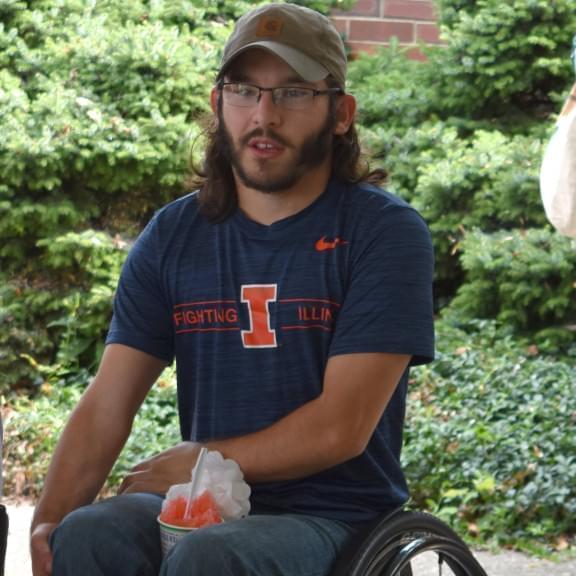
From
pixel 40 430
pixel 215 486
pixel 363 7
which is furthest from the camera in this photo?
pixel 363 7

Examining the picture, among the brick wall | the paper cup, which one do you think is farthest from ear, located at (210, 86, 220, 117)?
the brick wall

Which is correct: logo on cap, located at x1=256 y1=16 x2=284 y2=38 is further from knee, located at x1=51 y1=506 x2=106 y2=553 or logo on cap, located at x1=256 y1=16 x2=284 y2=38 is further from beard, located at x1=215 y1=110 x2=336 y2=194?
knee, located at x1=51 y1=506 x2=106 y2=553

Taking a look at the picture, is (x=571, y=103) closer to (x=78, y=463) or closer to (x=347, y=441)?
(x=347, y=441)

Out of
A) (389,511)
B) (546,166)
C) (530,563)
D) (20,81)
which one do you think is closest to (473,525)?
(530,563)

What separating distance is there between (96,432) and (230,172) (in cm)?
64

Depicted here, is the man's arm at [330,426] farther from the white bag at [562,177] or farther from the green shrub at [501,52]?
the green shrub at [501,52]

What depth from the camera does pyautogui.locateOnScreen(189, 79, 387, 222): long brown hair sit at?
108 inches

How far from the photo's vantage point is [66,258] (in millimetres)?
6145

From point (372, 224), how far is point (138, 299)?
53 cm

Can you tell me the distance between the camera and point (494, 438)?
503cm

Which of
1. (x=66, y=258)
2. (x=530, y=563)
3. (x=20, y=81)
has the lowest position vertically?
(x=530, y=563)

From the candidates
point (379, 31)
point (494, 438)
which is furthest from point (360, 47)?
point (494, 438)

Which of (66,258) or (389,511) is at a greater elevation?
(66,258)

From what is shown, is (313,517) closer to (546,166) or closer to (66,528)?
(66,528)
